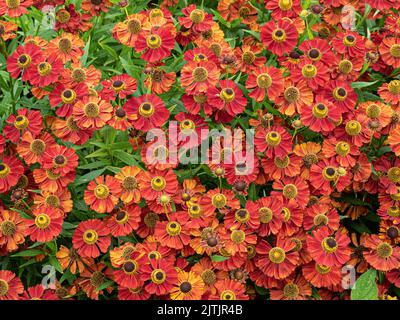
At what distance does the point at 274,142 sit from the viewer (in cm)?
234

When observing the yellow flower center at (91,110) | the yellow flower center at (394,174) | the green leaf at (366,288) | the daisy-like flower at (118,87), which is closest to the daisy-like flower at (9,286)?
the yellow flower center at (91,110)

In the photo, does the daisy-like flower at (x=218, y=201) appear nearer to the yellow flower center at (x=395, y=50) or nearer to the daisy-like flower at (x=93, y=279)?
the daisy-like flower at (x=93, y=279)

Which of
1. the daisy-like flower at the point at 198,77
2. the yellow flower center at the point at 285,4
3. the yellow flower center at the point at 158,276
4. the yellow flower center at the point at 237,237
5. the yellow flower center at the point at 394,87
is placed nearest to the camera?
the yellow flower center at the point at 158,276

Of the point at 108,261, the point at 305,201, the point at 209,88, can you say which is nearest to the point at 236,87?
the point at 209,88

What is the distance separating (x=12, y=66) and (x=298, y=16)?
3.97ft

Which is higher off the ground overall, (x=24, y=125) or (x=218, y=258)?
(x=24, y=125)

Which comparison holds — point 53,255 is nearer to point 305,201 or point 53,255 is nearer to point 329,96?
point 305,201

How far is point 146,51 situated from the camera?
2453 mm

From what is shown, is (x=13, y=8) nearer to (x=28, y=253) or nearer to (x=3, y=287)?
(x=28, y=253)

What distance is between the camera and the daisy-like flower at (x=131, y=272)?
85.7 inches

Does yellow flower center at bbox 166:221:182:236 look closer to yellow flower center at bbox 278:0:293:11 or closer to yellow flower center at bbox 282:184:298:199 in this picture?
yellow flower center at bbox 282:184:298:199

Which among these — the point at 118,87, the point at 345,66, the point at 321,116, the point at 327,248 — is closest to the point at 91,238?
the point at 118,87

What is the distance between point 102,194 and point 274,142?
65 cm

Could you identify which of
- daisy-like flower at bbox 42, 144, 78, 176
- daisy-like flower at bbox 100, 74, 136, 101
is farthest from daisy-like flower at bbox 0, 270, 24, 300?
daisy-like flower at bbox 100, 74, 136, 101
